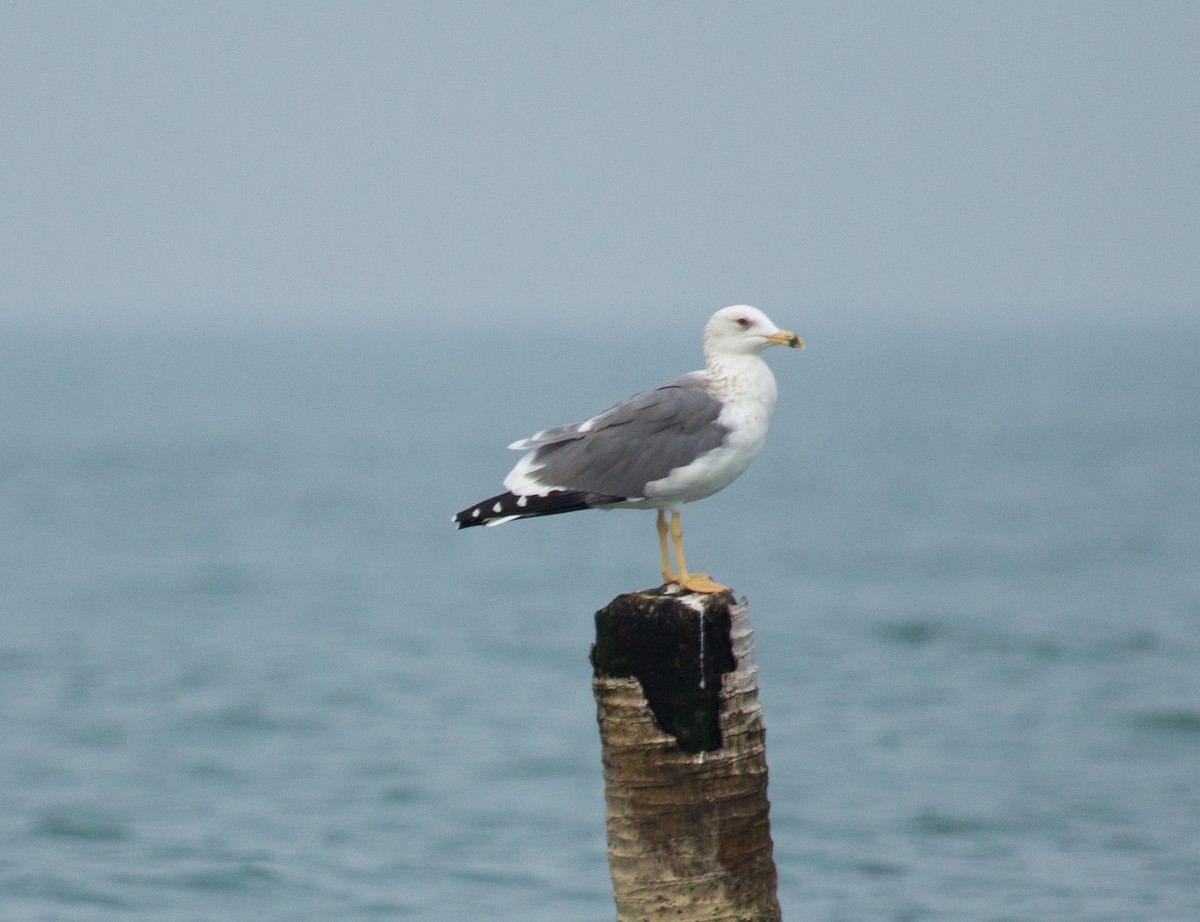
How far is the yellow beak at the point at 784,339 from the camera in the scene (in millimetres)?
8312

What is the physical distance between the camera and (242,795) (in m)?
17.6

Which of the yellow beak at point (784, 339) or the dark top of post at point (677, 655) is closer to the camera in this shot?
the dark top of post at point (677, 655)

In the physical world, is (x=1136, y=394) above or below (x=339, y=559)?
above

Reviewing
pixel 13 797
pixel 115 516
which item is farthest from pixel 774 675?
pixel 115 516

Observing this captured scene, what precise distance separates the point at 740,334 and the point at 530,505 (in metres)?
1.35

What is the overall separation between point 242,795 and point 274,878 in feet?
11.1

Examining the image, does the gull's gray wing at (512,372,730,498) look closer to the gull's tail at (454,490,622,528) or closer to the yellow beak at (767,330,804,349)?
the gull's tail at (454,490,622,528)

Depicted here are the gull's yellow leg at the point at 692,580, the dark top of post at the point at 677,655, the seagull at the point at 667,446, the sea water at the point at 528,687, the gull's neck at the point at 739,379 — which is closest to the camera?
the dark top of post at the point at 677,655

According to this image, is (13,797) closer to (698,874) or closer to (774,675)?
(774,675)

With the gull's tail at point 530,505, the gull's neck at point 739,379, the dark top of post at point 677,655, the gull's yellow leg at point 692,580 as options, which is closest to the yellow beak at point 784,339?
the gull's neck at point 739,379

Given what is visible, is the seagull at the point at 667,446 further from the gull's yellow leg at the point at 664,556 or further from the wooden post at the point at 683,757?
the wooden post at the point at 683,757

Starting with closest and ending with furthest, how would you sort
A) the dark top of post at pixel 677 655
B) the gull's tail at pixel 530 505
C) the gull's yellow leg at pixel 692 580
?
the dark top of post at pixel 677 655, the gull's yellow leg at pixel 692 580, the gull's tail at pixel 530 505

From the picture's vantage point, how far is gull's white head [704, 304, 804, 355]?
8.33m

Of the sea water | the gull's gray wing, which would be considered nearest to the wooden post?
the gull's gray wing
